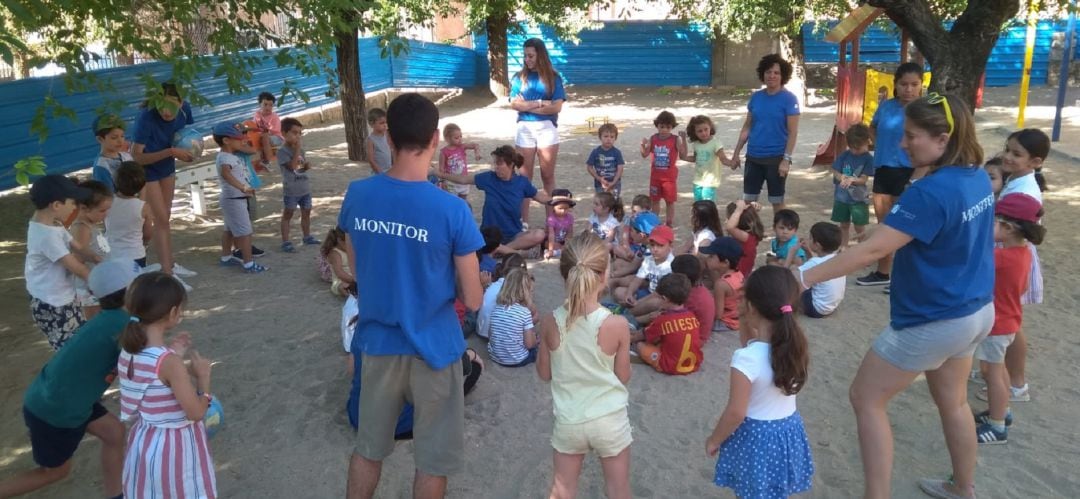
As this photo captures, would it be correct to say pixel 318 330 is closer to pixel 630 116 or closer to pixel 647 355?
pixel 647 355

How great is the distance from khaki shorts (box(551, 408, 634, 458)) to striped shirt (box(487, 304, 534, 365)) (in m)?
1.85

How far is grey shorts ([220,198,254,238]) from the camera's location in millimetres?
6742

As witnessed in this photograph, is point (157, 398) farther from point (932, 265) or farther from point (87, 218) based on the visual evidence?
point (932, 265)

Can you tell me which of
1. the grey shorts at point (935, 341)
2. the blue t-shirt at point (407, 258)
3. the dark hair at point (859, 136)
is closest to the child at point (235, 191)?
the blue t-shirt at point (407, 258)

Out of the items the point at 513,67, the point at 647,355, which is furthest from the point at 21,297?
the point at 513,67

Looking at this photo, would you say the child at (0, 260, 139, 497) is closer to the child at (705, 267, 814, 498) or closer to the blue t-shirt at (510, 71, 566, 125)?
the child at (705, 267, 814, 498)

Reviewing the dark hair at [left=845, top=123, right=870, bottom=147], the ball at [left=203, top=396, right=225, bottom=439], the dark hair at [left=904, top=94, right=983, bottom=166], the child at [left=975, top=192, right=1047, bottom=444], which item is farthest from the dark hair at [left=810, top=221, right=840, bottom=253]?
the ball at [left=203, top=396, right=225, bottom=439]

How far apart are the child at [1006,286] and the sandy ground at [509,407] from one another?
0.87ft

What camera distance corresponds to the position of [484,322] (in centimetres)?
535

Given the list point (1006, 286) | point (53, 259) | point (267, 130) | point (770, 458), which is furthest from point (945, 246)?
point (267, 130)

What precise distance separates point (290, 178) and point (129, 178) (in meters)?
2.11

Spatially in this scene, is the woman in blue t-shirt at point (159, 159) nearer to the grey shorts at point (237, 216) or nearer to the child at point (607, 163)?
the grey shorts at point (237, 216)

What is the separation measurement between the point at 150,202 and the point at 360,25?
281 centimetres

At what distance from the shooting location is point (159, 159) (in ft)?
20.3
